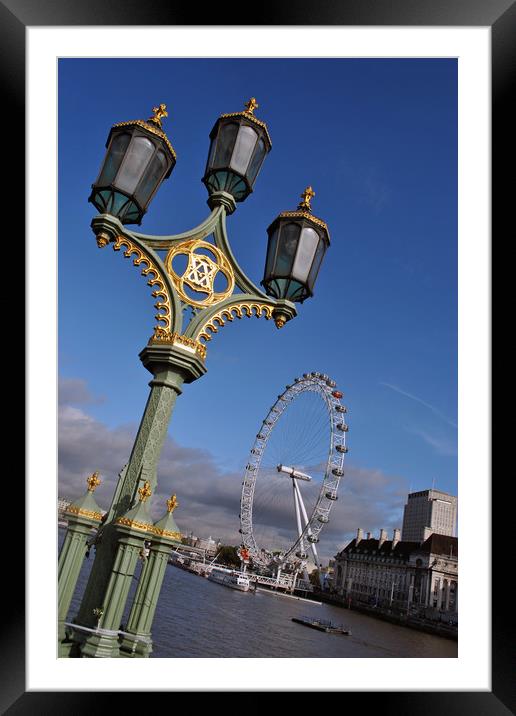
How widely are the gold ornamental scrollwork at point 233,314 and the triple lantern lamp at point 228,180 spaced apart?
0.15 metres

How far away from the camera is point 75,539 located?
7.34ft

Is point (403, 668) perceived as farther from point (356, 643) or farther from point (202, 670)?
point (356, 643)

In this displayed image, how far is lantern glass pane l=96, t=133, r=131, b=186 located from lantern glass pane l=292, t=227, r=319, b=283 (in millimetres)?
868

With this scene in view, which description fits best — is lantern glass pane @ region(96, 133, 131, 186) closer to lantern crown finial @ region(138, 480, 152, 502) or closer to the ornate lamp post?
the ornate lamp post

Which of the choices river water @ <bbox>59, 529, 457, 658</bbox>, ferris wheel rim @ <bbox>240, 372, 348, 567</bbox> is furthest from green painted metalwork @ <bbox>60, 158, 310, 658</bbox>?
ferris wheel rim @ <bbox>240, 372, 348, 567</bbox>

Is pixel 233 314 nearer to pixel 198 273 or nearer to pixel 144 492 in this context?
pixel 198 273

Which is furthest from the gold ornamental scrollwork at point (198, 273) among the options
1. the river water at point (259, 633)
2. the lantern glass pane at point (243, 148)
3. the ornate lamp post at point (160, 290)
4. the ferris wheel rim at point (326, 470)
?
the ferris wheel rim at point (326, 470)

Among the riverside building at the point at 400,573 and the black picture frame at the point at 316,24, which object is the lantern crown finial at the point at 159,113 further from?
the riverside building at the point at 400,573

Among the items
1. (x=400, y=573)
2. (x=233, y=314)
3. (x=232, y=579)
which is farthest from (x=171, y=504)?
(x=400, y=573)

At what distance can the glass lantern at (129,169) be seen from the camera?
2387 mm

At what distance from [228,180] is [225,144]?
0.59ft

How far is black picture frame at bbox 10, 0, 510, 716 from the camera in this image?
6.00 feet
